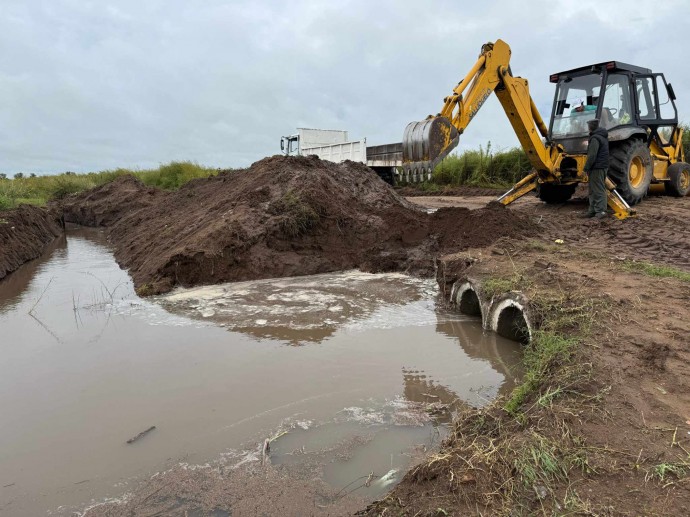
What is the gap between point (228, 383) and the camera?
4457 mm

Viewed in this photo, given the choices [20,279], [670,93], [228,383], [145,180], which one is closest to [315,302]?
[228,383]

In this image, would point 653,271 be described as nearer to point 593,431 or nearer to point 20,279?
point 593,431

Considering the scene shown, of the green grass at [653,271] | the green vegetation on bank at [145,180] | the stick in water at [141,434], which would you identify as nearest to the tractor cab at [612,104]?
the green grass at [653,271]

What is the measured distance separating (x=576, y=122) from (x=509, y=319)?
23.3 ft

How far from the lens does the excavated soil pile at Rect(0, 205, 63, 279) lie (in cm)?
1059

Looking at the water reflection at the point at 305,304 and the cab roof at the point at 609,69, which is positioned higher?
the cab roof at the point at 609,69

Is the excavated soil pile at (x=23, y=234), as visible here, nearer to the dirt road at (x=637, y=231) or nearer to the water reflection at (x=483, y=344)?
the water reflection at (x=483, y=344)

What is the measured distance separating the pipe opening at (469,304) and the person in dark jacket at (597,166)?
4.69 m

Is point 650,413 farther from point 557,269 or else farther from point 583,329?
point 557,269

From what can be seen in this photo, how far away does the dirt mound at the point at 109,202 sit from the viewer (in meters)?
19.0

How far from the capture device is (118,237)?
15.0m

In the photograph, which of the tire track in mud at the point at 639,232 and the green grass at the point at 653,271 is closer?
the green grass at the point at 653,271

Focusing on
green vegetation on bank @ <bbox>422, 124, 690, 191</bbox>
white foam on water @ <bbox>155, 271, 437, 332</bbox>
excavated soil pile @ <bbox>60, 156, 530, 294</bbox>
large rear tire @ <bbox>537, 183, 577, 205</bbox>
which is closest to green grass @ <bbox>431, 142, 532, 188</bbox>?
green vegetation on bank @ <bbox>422, 124, 690, 191</bbox>

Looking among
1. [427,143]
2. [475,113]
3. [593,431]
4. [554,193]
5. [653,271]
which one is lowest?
[593,431]
